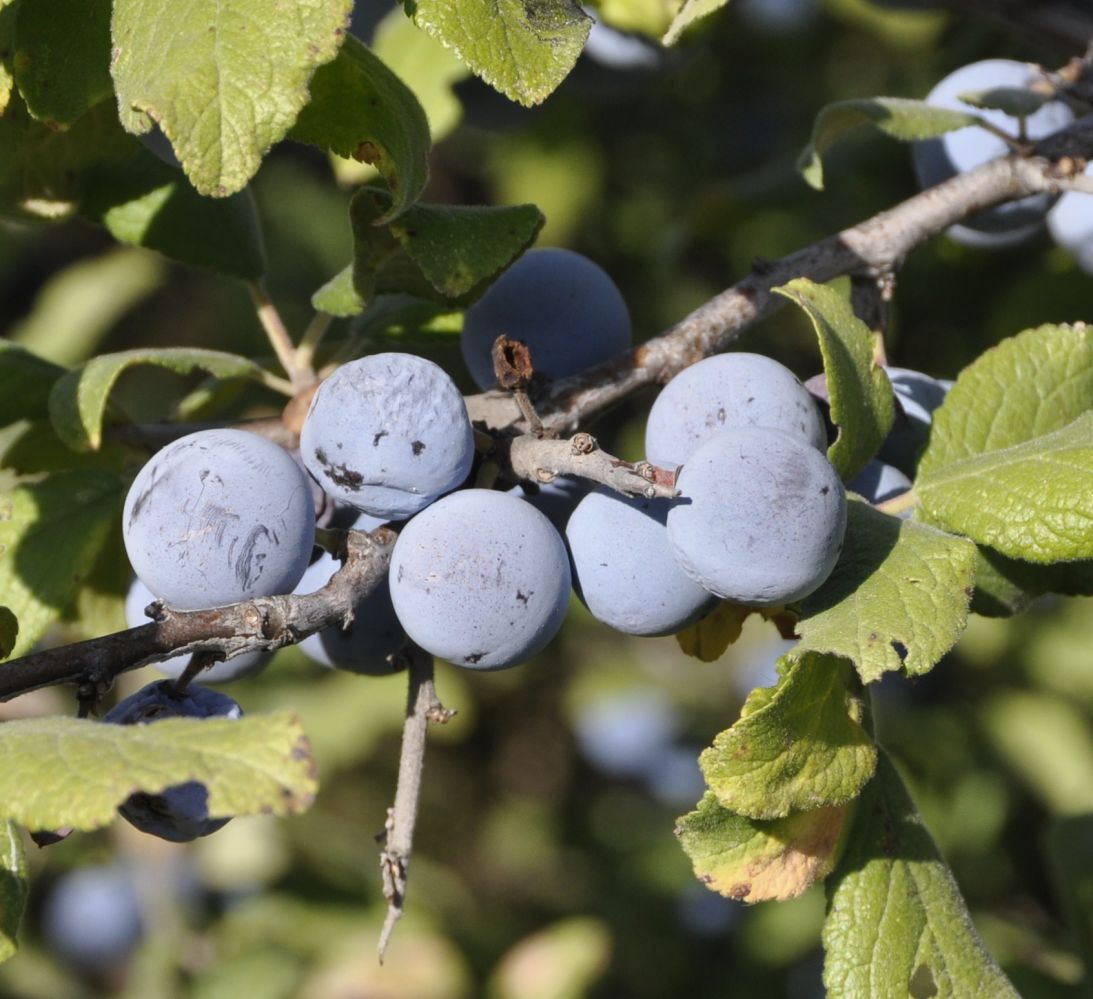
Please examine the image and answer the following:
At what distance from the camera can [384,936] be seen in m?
0.90

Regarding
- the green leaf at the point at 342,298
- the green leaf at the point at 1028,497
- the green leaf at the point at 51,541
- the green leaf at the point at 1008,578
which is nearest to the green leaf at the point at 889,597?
the green leaf at the point at 1028,497

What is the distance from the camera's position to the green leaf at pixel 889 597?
88 cm

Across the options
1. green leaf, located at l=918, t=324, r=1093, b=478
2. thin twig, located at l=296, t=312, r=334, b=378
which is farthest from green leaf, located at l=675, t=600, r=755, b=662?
thin twig, located at l=296, t=312, r=334, b=378

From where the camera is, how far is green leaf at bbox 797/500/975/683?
2.90 feet

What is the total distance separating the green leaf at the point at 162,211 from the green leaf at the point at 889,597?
0.72 m

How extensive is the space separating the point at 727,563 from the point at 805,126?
223 cm

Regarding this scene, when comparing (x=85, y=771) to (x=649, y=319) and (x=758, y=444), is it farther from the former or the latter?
(x=649, y=319)

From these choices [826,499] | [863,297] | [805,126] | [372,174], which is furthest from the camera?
[805,126]

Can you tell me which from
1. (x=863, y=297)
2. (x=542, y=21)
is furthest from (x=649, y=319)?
(x=542, y=21)

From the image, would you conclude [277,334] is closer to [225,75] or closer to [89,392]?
[89,392]

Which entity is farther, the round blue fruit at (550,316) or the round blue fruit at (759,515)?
the round blue fruit at (550,316)

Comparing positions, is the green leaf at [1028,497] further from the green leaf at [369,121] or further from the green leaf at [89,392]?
the green leaf at [89,392]

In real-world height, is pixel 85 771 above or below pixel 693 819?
above

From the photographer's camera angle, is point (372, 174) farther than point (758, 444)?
Yes
